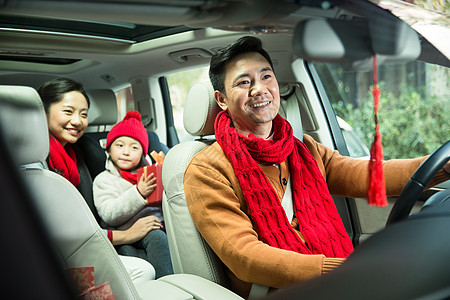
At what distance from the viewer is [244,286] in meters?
1.37

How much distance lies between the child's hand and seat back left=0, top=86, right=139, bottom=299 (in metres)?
1.00

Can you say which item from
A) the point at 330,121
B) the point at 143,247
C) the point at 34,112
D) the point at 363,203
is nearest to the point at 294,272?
the point at 363,203

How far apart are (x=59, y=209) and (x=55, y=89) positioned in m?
0.25

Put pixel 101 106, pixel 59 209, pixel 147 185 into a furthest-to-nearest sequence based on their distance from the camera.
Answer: pixel 147 185 < pixel 101 106 < pixel 59 209

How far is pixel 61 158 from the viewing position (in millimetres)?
1115

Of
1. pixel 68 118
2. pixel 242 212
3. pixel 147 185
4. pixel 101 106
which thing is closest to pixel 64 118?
pixel 68 118

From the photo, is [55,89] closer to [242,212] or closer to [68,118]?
[68,118]

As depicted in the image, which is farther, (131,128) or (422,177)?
(131,128)

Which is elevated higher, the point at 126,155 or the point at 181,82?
the point at 181,82

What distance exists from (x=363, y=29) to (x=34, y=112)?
1.92ft

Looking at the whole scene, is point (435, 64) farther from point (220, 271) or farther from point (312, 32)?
point (220, 271)

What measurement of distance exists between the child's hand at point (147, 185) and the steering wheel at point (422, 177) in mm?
1294

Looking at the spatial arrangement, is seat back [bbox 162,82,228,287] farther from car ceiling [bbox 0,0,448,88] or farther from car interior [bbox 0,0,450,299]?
car ceiling [bbox 0,0,448,88]

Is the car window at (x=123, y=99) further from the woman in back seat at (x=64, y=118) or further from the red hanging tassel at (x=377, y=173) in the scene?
the red hanging tassel at (x=377, y=173)
